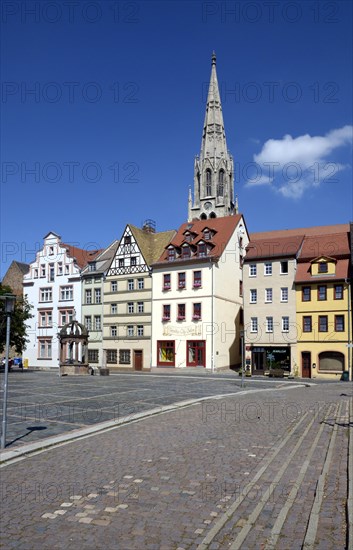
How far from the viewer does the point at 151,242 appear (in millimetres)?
54844

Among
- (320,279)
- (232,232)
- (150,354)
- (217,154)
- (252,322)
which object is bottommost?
(150,354)

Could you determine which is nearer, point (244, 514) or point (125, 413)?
point (244, 514)

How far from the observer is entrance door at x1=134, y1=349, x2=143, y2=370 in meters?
50.9

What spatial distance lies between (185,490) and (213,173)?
92199 mm

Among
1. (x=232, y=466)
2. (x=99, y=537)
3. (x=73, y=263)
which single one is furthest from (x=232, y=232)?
(x=99, y=537)

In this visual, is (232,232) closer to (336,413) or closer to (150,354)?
(150,354)

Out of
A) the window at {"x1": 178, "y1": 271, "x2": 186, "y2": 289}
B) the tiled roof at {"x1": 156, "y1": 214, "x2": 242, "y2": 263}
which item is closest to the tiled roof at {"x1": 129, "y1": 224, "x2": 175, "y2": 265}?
the tiled roof at {"x1": 156, "y1": 214, "x2": 242, "y2": 263}

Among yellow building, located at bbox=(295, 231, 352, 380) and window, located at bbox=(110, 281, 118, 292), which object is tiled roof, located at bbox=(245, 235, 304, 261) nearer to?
yellow building, located at bbox=(295, 231, 352, 380)

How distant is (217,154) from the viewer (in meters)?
99.0

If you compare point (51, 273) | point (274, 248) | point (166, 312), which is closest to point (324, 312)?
point (274, 248)

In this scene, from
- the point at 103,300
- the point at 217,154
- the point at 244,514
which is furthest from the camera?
the point at 217,154

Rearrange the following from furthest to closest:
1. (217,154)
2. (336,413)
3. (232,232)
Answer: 1. (217,154)
2. (232,232)
3. (336,413)

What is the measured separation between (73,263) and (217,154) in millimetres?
51482

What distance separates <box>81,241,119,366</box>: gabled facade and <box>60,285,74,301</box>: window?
67.5 inches
